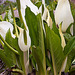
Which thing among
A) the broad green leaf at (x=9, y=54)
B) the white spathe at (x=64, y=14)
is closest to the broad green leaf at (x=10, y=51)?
the broad green leaf at (x=9, y=54)

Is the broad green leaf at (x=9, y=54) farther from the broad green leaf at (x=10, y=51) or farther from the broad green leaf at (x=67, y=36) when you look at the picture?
the broad green leaf at (x=67, y=36)

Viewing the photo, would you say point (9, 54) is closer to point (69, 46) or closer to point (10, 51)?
point (10, 51)

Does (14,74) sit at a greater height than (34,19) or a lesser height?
lesser

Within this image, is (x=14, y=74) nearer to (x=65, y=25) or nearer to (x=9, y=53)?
(x=9, y=53)

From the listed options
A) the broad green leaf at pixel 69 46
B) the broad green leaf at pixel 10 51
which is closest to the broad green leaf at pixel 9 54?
the broad green leaf at pixel 10 51

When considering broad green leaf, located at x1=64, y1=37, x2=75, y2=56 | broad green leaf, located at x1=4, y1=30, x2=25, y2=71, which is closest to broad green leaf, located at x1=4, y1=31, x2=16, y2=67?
broad green leaf, located at x1=4, y1=30, x2=25, y2=71

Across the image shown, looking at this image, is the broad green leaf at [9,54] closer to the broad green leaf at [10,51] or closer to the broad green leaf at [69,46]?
the broad green leaf at [10,51]

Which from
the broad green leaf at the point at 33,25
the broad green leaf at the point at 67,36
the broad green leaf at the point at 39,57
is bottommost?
the broad green leaf at the point at 39,57

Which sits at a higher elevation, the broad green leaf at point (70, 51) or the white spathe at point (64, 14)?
the white spathe at point (64, 14)

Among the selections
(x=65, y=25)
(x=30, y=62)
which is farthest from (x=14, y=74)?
(x=65, y=25)
